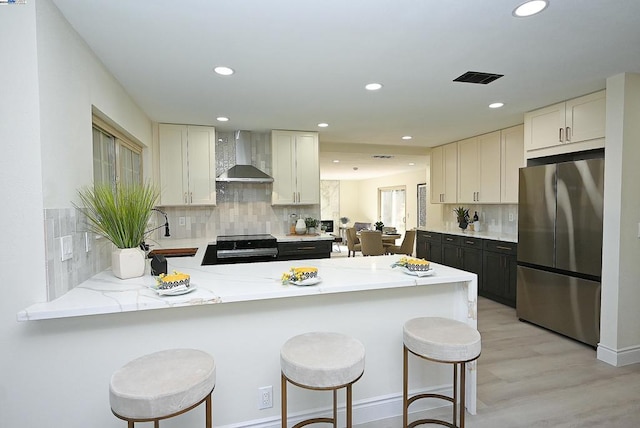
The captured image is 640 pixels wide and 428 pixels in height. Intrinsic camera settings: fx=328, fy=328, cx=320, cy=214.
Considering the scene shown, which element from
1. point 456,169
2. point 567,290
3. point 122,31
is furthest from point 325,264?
point 456,169

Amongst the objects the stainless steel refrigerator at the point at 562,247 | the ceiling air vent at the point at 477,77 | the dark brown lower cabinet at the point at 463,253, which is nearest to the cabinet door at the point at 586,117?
the stainless steel refrigerator at the point at 562,247

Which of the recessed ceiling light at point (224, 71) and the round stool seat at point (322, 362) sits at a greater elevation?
the recessed ceiling light at point (224, 71)

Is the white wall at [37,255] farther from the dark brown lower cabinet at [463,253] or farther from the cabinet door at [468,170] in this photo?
the cabinet door at [468,170]

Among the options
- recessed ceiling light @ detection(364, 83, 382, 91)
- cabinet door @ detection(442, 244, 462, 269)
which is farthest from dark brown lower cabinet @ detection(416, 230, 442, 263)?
recessed ceiling light @ detection(364, 83, 382, 91)

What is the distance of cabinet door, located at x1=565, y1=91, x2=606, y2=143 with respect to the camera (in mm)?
A: 2947

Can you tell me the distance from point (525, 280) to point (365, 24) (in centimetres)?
324

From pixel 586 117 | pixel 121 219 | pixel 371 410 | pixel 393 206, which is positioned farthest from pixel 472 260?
pixel 393 206

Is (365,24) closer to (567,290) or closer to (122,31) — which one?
(122,31)

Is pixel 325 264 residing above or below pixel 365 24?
below

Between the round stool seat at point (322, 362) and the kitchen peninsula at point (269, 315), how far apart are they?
0.28 m

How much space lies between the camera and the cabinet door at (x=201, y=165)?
4246mm

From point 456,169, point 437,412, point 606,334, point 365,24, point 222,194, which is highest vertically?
point 365,24

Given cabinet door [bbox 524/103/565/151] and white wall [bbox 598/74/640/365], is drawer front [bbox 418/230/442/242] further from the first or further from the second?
white wall [bbox 598/74/640/365]

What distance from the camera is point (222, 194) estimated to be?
15.5 feet
